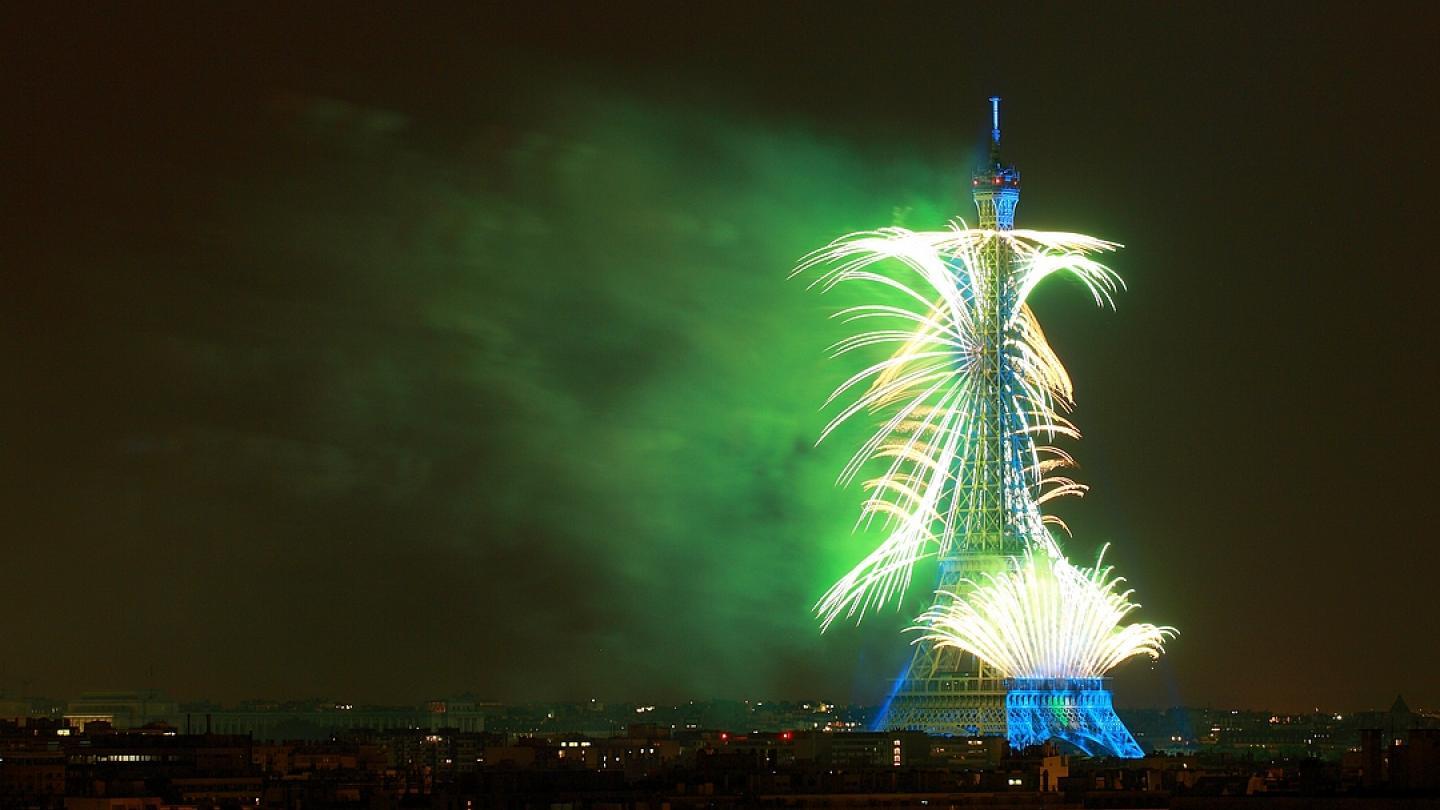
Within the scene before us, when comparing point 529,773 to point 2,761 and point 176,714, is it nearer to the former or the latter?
point 2,761

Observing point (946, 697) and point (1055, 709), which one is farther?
point (946, 697)

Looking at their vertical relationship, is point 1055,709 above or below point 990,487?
below

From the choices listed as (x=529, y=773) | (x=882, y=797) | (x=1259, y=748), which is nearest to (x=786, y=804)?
(x=882, y=797)

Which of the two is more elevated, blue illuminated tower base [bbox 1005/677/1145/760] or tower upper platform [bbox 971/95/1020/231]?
tower upper platform [bbox 971/95/1020/231]

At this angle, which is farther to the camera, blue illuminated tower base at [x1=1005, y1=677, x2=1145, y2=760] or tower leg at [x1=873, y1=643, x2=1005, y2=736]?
tower leg at [x1=873, y1=643, x2=1005, y2=736]
